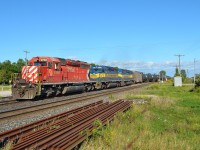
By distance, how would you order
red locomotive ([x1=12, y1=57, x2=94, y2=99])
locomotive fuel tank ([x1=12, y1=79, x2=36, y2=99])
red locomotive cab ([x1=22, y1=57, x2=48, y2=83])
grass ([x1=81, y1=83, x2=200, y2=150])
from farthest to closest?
red locomotive cab ([x1=22, y1=57, x2=48, y2=83]) → red locomotive ([x1=12, y1=57, x2=94, y2=99]) → locomotive fuel tank ([x1=12, y1=79, x2=36, y2=99]) → grass ([x1=81, y1=83, x2=200, y2=150])

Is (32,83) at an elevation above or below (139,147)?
above

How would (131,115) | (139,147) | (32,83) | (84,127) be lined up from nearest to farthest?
(139,147) < (84,127) < (131,115) < (32,83)

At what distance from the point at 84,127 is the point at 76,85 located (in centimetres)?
2096

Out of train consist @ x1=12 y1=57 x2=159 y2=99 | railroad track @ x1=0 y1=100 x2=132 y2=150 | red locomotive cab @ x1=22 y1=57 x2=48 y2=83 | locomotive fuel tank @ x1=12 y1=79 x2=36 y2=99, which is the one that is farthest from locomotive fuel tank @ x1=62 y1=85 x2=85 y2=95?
railroad track @ x1=0 y1=100 x2=132 y2=150

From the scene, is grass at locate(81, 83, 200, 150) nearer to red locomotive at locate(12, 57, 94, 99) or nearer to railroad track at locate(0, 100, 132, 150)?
railroad track at locate(0, 100, 132, 150)

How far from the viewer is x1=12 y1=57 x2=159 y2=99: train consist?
71.1ft

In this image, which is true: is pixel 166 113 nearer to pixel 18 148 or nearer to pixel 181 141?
pixel 181 141

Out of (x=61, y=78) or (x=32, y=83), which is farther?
(x=61, y=78)

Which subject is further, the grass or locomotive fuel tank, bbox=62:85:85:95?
locomotive fuel tank, bbox=62:85:85:95

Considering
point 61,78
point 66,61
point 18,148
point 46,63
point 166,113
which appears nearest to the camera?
point 18,148

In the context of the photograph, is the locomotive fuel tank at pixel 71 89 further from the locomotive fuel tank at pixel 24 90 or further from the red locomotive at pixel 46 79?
the locomotive fuel tank at pixel 24 90

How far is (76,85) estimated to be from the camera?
29.6m

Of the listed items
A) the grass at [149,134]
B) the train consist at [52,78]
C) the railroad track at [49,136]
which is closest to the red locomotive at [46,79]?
the train consist at [52,78]

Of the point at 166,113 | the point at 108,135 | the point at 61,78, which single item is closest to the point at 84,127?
the point at 108,135
